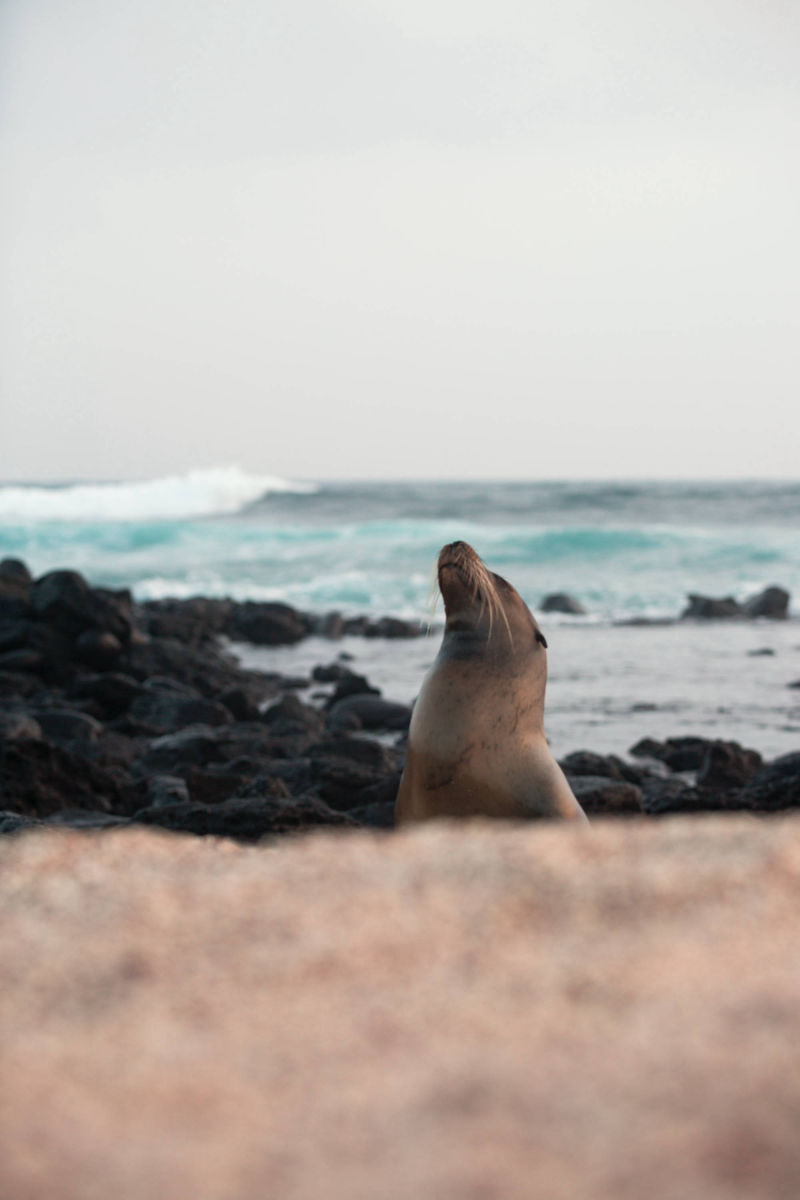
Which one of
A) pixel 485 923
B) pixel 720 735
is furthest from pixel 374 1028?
pixel 720 735

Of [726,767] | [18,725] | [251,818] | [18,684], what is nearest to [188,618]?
[18,684]

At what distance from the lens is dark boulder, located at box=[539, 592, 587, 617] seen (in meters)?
20.0

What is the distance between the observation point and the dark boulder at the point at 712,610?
1878cm

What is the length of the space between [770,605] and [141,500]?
34.9m

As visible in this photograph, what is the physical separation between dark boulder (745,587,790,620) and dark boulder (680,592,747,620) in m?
0.18

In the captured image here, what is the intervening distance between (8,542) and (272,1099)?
39309 millimetres

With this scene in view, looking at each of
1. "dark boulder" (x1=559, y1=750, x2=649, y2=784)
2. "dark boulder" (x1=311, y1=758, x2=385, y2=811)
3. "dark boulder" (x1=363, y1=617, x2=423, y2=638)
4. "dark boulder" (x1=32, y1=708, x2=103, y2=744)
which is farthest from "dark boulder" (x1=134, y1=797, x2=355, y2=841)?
"dark boulder" (x1=363, y1=617, x2=423, y2=638)

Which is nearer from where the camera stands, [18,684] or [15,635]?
[18,684]

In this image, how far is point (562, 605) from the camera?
20234mm

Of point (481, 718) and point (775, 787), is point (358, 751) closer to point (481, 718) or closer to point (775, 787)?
point (775, 787)

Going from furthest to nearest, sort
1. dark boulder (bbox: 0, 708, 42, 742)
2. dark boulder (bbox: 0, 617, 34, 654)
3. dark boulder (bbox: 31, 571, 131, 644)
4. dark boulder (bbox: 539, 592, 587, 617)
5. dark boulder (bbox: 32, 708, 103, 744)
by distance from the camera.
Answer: dark boulder (bbox: 539, 592, 587, 617) < dark boulder (bbox: 31, 571, 131, 644) < dark boulder (bbox: 0, 617, 34, 654) < dark boulder (bbox: 32, 708, 103, 744) < dark boulder (bbox: 0, 708, 42, 742)

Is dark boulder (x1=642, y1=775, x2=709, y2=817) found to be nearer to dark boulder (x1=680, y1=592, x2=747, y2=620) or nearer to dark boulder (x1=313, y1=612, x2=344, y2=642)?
dark boulder (x1=313, y1=612, x2=344, y2=642)

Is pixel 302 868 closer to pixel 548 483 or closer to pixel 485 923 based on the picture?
pixel 485 923

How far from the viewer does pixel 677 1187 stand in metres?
1.18
